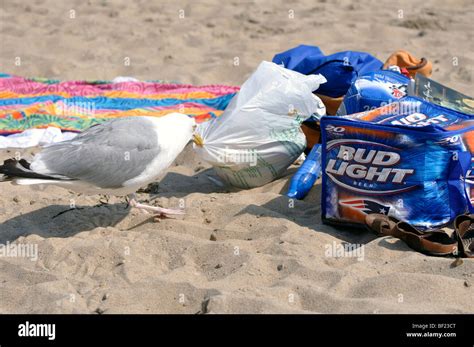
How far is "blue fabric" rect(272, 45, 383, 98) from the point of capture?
4262mm

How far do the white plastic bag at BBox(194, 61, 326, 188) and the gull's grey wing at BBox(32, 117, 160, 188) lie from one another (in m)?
0.45

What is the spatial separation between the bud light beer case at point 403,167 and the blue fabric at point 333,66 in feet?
3.06

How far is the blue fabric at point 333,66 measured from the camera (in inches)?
168

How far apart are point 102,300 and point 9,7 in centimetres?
627

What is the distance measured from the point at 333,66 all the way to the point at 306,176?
30.2 inches

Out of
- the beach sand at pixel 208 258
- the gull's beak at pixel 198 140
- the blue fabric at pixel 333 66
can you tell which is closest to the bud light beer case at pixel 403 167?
the beach sand at pixel 208 258

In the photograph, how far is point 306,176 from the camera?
152 inches

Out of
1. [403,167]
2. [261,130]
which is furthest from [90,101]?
[403,167]

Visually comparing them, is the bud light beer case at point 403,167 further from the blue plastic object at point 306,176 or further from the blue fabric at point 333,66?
the blue fabric at point 333,66

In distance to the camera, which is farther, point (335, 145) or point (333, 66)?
point (333, 66)

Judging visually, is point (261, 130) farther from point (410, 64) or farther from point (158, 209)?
point (410, 64)

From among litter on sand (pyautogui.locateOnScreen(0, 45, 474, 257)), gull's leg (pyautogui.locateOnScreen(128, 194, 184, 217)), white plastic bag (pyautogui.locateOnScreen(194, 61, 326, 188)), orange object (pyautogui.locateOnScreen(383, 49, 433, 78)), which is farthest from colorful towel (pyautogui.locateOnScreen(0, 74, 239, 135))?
gull's leg (pyautogui.locateOnScreen(128, 194, 184, 217))

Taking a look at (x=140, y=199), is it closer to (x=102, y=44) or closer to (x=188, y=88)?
(x=188, y=88)

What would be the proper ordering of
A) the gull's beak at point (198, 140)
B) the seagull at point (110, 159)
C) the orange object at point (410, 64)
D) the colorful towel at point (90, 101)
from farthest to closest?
the colorful towel at point (90, 101) < the orange object at point (410, 64) < the gull's beak at point (198, 140) < the seagull at point (110, 159)
